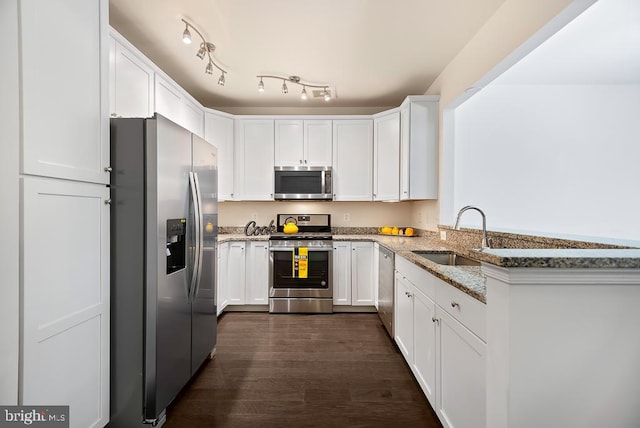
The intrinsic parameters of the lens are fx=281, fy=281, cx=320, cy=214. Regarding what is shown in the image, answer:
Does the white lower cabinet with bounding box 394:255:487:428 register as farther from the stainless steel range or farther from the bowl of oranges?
the bowl of oranges

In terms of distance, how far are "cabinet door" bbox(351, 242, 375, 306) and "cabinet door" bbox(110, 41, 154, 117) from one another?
2.61m

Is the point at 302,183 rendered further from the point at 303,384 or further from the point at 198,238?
the point at 303,384

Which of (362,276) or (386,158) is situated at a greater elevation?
(386,158)

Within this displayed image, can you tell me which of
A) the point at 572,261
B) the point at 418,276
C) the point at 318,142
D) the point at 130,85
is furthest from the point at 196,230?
the point at 318,142

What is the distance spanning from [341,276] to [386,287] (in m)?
0.75

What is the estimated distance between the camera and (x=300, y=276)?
136 inches

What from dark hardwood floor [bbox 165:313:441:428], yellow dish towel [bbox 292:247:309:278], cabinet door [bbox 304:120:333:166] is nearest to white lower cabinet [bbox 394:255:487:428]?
dark hardwood floor [bbox 165:313:441:428]

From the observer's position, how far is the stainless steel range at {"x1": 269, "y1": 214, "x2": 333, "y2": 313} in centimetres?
346

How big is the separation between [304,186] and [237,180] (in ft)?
2.97

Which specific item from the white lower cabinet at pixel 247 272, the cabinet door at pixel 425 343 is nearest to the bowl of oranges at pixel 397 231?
the white lower cabinet at pixel 247 272

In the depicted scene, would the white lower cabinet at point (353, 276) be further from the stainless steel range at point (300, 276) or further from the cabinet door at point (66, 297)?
the cabinet door at point (66, 297)

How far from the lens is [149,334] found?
1529 mm

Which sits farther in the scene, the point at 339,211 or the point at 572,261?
the point at 339,211

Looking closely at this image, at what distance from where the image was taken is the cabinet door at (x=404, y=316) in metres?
2.11
